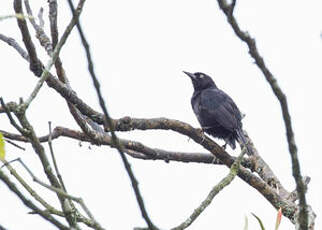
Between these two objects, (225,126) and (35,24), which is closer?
(35,24)

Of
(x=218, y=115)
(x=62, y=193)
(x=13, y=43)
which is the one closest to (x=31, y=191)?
(x=62, y=193)

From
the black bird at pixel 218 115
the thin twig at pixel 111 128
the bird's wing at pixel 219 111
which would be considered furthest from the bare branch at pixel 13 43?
the bird's wing at pixel 219 111

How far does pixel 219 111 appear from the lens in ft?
27.5

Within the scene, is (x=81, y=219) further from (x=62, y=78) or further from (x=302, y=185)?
(x=62, y=78)

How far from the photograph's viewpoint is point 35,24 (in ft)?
17.4

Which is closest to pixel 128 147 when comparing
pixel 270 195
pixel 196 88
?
pixel 270 195

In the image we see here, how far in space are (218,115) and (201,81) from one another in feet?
5.35

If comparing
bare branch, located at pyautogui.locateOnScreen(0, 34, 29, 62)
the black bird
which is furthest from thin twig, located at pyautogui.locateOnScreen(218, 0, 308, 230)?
the black bird

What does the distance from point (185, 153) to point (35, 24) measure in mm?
1639

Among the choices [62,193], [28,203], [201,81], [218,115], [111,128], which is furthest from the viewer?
[201,81]

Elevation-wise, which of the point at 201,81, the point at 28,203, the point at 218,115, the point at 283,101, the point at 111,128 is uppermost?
the point at 201,81

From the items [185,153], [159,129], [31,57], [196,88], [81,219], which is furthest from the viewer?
[196,88]

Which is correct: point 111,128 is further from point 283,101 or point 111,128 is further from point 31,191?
A: point 31,191

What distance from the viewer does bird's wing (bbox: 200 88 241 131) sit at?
818 centimetres
